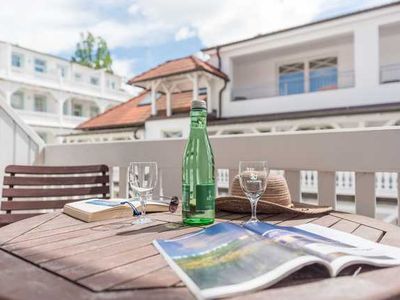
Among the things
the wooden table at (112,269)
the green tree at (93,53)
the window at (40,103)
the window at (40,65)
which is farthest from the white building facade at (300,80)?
the green tree at (93,53)

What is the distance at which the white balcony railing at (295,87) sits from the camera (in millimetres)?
7918

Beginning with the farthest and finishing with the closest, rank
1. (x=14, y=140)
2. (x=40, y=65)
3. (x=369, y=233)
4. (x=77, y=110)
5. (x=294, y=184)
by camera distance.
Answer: (x=77, y=110) → (x=40, y=65) → (x=14, y=140) → (x=294, y=184) → (x=369, y=233)

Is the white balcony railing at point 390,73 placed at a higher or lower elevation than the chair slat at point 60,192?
higher

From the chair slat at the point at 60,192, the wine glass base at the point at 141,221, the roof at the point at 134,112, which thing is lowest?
the chair slat at the point at 60,192

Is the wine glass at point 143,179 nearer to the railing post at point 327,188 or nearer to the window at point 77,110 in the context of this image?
the railing post at point 327,188

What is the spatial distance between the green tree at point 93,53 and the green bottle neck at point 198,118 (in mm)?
23990

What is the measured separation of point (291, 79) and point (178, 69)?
3.05 metres

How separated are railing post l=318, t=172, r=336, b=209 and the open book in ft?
2.20

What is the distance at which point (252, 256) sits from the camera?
53 cm

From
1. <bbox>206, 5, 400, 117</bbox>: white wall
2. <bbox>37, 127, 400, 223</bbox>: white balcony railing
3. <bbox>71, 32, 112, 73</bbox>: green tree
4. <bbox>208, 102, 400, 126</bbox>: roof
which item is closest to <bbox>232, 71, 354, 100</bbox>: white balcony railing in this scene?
<bbox>206, 5, 400, 117</bbox>: white wall

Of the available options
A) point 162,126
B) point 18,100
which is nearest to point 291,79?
point 162,126

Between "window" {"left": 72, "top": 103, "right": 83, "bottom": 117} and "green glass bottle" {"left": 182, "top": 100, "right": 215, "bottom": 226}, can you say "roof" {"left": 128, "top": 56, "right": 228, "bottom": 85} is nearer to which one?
"green glass bottle" {"left": 182, "top": 100, "right": 215, "bottom": 226}

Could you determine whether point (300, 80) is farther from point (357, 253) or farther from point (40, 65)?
point (40, 65)

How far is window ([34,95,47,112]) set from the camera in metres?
18.5
